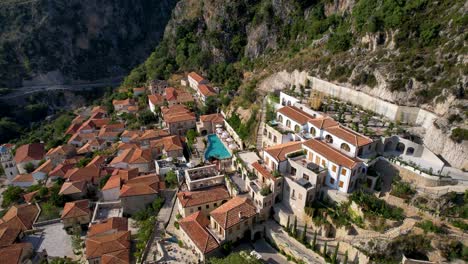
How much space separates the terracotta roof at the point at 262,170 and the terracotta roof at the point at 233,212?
325 cm

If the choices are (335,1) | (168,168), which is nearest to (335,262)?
(168,168)

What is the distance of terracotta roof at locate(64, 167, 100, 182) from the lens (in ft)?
152

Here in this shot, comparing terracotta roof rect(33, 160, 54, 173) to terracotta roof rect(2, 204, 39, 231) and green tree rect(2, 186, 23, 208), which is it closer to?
green tree rect(2, 186, 23, 208)

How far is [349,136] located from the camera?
108ft

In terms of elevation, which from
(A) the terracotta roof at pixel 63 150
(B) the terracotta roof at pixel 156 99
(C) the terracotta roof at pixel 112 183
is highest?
(B) the terracotta roof at pixel 156 99

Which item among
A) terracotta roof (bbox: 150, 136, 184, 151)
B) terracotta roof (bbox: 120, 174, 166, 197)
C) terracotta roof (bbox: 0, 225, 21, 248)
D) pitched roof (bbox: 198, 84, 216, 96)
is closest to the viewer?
terracotta roof (bbox: 0, 225, 21, 248)

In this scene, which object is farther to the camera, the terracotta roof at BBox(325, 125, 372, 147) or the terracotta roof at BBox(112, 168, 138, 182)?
the terracotta roof at BBox(112, 168, 138, 182)

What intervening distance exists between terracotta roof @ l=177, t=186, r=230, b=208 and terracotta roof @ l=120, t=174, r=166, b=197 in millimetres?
5612

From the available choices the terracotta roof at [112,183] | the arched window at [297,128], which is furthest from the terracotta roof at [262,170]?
the terracotta roof at [112,183]

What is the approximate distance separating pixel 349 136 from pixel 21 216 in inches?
1606

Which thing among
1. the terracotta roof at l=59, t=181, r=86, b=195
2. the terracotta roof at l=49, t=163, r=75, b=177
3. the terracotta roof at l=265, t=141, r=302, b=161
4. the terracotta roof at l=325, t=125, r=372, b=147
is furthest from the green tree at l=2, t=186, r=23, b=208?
the terracotta roof at l=325, t=125, r=372, b=147

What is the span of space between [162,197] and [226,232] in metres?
12.8

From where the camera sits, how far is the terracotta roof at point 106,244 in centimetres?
3266

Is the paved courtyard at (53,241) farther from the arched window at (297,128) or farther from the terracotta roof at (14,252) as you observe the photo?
the arched window at (297,128)
